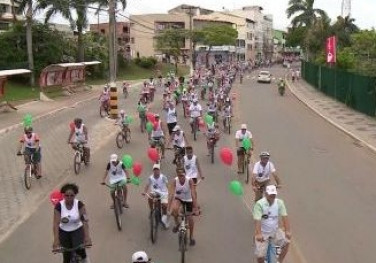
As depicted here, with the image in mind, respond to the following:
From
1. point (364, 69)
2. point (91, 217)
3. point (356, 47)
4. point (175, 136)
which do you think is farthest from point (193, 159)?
point (356, 47)

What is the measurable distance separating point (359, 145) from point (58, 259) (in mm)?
15717

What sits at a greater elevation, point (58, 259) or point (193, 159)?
point (193, 159)

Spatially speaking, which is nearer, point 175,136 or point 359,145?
point 175,136

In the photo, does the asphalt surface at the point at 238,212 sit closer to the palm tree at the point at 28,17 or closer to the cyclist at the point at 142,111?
the cyclist at the point at 142,111

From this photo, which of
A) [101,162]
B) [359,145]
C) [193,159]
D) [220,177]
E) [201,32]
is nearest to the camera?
[193,159]

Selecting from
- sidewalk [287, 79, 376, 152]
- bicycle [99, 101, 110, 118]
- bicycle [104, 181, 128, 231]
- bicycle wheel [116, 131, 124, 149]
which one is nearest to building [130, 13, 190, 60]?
sidewalk [287, 79, 376, 152]

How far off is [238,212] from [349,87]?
87.3 feet

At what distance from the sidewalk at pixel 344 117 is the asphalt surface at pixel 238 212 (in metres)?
1.69

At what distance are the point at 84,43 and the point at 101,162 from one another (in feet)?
166

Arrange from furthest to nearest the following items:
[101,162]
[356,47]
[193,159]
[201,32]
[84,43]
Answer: [201,32] < [84,43] < [356,47] < [101,162] < [193,159]

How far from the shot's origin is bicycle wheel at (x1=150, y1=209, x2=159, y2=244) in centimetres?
1063

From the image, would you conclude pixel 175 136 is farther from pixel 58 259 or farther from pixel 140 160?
pixel 58 259

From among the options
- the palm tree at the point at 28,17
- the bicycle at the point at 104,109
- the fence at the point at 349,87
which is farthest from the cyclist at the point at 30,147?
the palm tree at the point at 28,17

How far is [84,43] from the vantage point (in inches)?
2657
